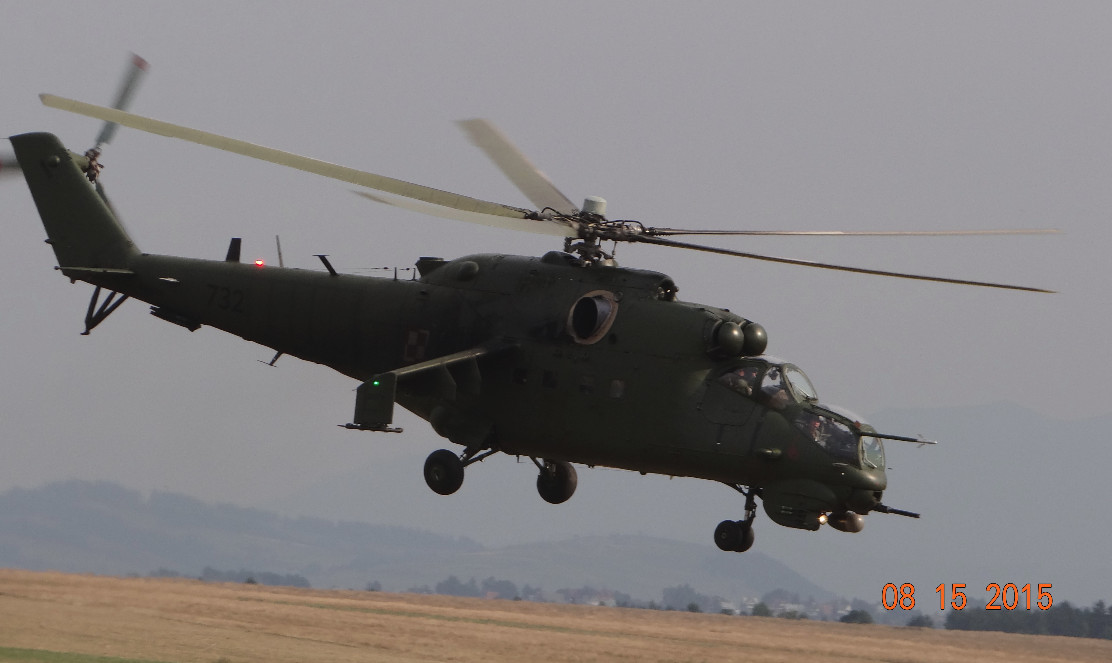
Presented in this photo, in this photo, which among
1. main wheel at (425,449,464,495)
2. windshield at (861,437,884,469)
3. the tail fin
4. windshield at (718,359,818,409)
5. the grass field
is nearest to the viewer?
windshield at (861,437,884,469)

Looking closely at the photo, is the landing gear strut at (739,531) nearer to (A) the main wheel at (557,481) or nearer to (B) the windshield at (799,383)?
(B) the windshield at (799,383)

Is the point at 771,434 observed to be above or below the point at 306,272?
below

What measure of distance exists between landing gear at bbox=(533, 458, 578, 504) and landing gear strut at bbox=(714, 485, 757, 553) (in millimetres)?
3970

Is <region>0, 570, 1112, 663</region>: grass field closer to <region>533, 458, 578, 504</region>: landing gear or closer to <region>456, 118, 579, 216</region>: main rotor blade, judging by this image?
<region>533, 458, 578, 504</region>: landing gear

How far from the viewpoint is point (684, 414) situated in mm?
22344

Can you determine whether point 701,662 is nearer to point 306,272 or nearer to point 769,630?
point 769,630

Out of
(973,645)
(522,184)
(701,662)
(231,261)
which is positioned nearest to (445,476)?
(522,184)

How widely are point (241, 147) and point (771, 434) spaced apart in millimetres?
9143

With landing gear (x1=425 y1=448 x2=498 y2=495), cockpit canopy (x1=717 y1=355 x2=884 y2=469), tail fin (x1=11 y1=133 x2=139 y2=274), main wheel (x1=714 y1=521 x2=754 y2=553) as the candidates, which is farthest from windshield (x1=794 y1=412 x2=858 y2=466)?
tail fin (x1=11 y1=133 x2=139 y2=274)

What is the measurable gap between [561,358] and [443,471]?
2.69 metres

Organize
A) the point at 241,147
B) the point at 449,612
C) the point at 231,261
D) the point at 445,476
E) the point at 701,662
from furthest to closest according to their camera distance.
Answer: the point at 449,612, the point at 701,662, the point at 231,261, the point at 445,476, the point at 241,147

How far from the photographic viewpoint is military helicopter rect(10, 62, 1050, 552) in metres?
21.8

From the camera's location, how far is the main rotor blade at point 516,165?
24.0m

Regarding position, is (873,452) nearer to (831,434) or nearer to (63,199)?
(831,434)
